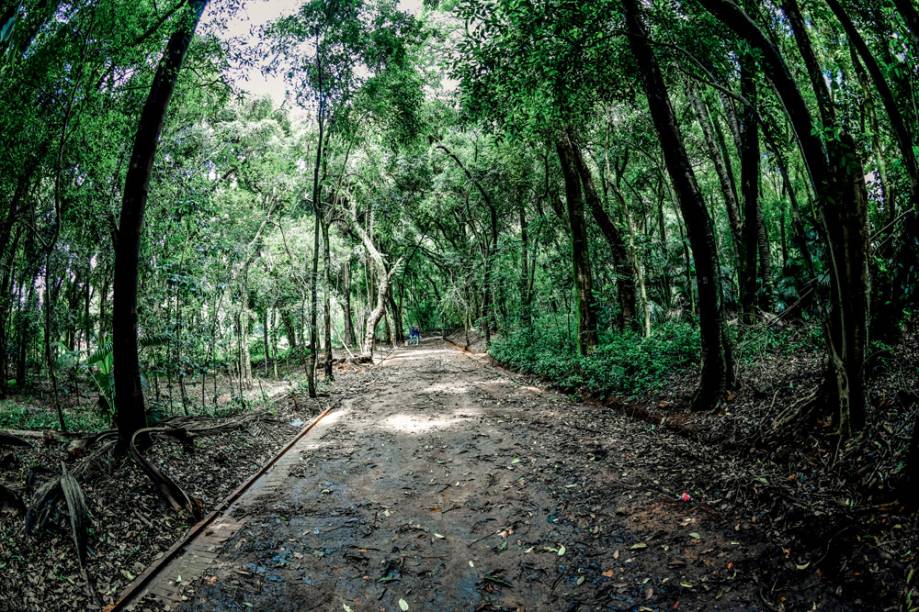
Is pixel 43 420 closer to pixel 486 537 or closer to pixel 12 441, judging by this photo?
pixel 12 441

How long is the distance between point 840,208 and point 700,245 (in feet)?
7.61

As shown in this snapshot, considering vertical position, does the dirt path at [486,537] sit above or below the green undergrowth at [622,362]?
below

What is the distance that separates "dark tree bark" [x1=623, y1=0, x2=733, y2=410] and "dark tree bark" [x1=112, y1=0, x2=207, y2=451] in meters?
5.69

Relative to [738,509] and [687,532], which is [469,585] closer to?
[687,532]

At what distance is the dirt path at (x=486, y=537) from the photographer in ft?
9.62

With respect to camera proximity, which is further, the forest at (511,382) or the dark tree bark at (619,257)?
the dark tree bark at (619,257)

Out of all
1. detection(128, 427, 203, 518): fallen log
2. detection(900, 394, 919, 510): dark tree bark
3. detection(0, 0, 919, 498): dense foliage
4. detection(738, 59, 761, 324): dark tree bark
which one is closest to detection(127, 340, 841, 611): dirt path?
detection(128, 427, 203, 518): fallen log

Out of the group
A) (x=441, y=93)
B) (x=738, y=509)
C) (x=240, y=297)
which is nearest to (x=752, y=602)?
(x=738, y=509)

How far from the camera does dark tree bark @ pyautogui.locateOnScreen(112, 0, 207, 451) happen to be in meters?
5.01

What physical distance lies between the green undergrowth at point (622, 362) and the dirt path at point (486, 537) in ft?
6.06

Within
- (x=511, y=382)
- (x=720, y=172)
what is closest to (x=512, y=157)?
(x=720, y=172)

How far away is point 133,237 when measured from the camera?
5082 mm

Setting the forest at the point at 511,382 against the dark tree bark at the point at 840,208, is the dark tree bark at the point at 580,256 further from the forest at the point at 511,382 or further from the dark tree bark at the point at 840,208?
the dark tree bark at the point at 840,208

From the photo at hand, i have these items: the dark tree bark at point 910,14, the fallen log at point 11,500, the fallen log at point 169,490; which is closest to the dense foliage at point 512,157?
the dark tree bark at point 910,14
